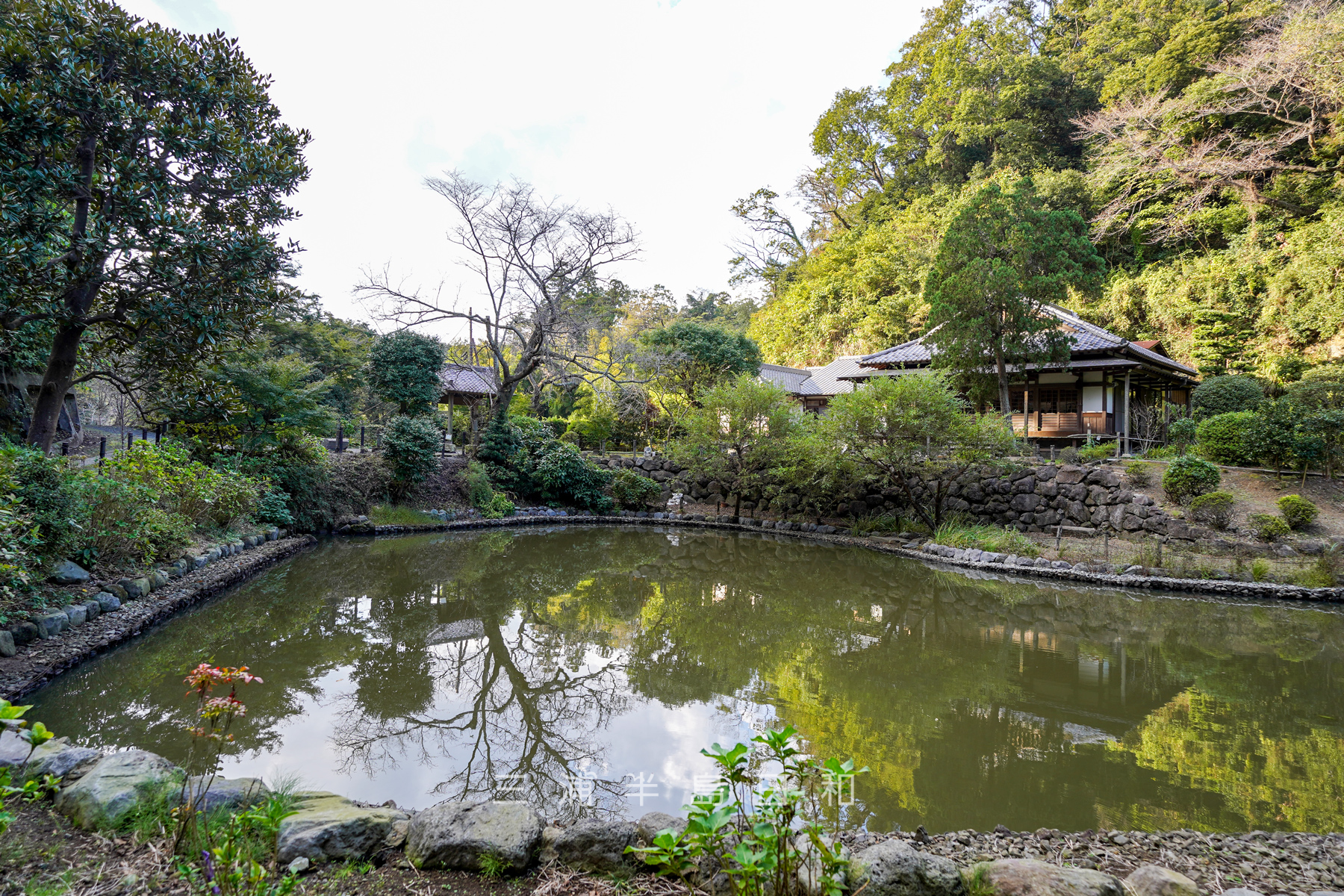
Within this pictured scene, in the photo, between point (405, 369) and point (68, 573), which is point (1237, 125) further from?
point (68, 573)

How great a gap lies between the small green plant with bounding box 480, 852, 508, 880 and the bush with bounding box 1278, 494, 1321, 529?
38.7 ft

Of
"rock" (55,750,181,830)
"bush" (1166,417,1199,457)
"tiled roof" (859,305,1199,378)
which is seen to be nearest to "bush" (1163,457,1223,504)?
"bush" (1166,417,1199,457)

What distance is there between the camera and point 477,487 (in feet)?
47.2

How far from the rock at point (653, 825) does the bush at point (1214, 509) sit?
10.7 m

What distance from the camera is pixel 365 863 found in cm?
240

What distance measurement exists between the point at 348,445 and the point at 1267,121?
87.0 ft

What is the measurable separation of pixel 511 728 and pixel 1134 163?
865 inches

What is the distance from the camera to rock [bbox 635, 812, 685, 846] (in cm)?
260

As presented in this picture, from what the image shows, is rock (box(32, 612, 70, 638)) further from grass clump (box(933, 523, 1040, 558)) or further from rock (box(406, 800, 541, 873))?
grass clump (box(933, 523, 1040, 558))

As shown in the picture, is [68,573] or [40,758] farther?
[68,573]

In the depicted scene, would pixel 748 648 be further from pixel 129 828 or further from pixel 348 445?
pixel 348 445

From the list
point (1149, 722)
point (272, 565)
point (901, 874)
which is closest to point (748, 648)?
point (1149, 722)

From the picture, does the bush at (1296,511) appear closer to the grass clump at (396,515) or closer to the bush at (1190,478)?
the bush at (1190,478)

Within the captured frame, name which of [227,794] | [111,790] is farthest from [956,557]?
[111,790]
